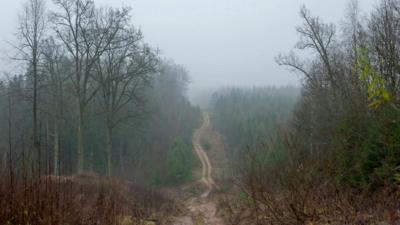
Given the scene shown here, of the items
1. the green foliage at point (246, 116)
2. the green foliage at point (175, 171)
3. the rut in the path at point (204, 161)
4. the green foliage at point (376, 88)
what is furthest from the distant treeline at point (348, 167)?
the green foliage at point (246, 116)

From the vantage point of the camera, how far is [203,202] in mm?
22953

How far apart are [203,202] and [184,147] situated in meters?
22.3

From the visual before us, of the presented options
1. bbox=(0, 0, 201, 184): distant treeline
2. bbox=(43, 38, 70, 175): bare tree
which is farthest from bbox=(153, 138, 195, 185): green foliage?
bbox=(43, 38, 70, 175): bare tree

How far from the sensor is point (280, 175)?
7738mm

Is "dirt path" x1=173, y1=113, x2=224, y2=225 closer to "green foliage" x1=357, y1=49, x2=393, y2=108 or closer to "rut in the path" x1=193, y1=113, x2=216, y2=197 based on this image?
"rut in the path" x1=193, y1=113, x2=216, y2=197

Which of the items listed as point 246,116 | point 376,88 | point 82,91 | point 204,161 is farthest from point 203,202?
point 246,116

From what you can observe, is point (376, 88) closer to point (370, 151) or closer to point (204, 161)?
point (370, 151)

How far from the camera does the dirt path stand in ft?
46.2

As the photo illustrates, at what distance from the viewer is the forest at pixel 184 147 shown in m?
6.10

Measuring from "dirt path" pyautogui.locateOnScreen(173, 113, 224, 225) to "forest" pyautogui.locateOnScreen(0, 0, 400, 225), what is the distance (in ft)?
0.44

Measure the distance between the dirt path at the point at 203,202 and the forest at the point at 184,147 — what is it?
5.3 inches

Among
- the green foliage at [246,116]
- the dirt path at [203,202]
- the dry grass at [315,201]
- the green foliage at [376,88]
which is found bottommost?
the dirt path at [203,202]

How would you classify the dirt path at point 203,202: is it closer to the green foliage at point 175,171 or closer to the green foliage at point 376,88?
the green foliage at point 175,171


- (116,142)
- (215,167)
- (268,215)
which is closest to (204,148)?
(215,167)
